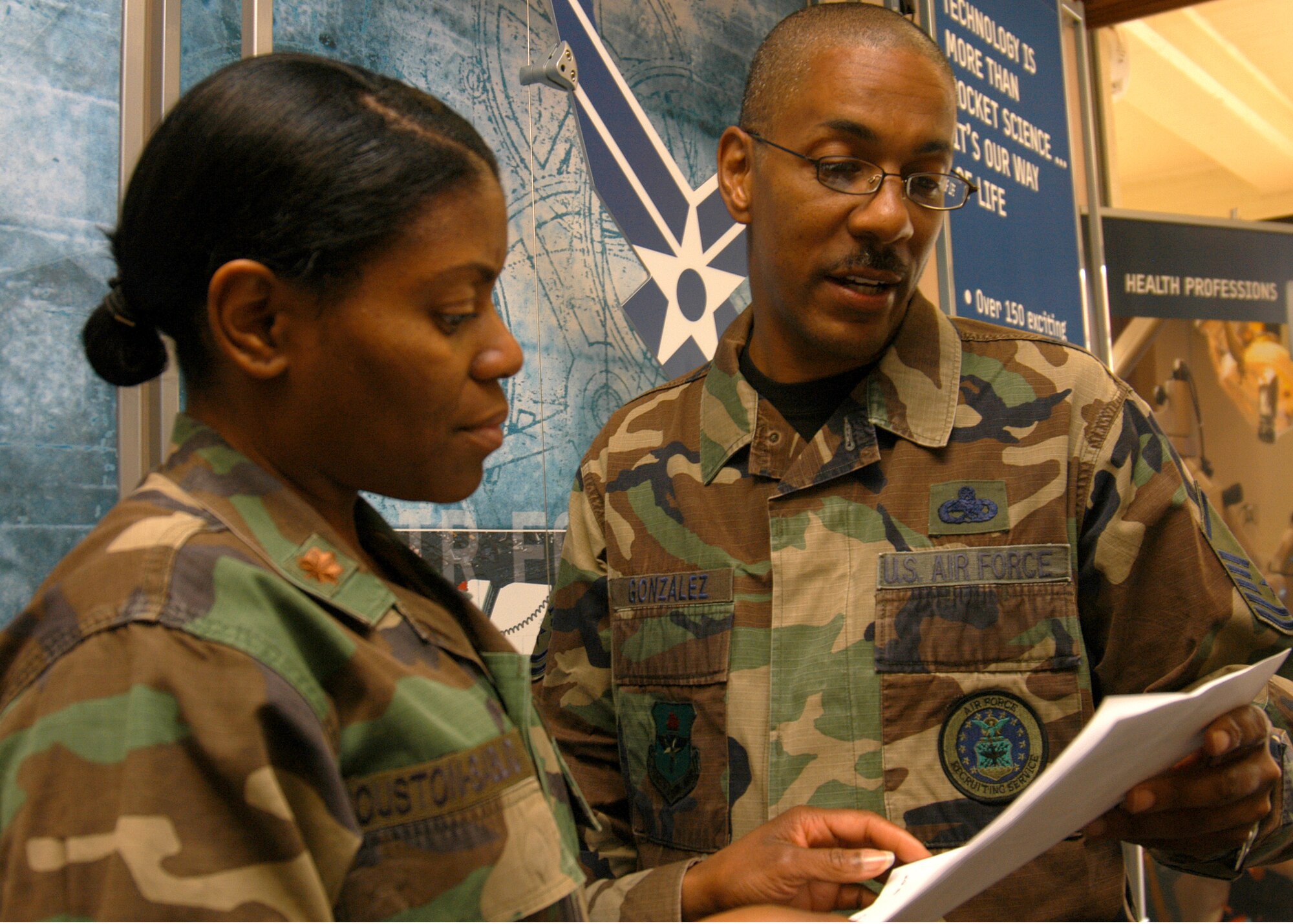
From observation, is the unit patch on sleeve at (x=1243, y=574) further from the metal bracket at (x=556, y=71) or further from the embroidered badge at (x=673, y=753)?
the metal bracket at (x=556, y=71)

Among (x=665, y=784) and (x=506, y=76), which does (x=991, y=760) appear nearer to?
(x=665, y=784)

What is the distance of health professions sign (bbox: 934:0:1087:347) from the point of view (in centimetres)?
296

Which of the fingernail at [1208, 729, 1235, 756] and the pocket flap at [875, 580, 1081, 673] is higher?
the pocket flap at [875, 580, 1081, 673]

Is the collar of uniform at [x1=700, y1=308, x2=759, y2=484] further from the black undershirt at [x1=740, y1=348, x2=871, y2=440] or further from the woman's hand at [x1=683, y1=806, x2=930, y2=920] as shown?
the woman's hand at [x1=683, y1=806, x2=930, y2=920]

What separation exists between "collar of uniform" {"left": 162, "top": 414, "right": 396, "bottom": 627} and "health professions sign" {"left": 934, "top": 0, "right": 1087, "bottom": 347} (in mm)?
2449

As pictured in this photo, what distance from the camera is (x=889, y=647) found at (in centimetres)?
120

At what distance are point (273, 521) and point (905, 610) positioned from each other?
748 mm

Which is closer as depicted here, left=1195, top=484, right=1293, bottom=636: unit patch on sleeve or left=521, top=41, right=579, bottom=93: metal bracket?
left=1195, top=484, right=1293, bottom=636: unit patch on sleeve

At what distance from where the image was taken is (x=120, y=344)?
2.69ft

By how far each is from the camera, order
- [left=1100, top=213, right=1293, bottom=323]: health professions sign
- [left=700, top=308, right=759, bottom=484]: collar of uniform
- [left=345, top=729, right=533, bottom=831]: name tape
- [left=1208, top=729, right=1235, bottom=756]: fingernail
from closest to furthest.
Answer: [left=345, top=729, right=533, bottom=831]: name tape, [left=1208, top=729, right=1235, bottom=756]: fingernail, [left=700, top=308, right=759, bottom=484]: collar of uniform, [left=1100, top=213, right=1293, bottom=323]: health professions sign

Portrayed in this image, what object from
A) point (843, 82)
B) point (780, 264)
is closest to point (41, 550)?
point (780, 264)

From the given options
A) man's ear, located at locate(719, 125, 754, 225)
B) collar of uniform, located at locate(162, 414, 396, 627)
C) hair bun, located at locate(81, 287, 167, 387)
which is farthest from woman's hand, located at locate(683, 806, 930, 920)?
man's ear, located at locate(719, 125, 754, 225)

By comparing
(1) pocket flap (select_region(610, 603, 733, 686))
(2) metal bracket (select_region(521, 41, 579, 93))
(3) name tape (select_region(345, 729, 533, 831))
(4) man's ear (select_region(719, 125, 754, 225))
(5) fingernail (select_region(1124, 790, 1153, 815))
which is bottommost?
(5) fingernail (select_region(1124, 790, 1153, 815))

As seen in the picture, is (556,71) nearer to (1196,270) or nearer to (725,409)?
(725,409)
